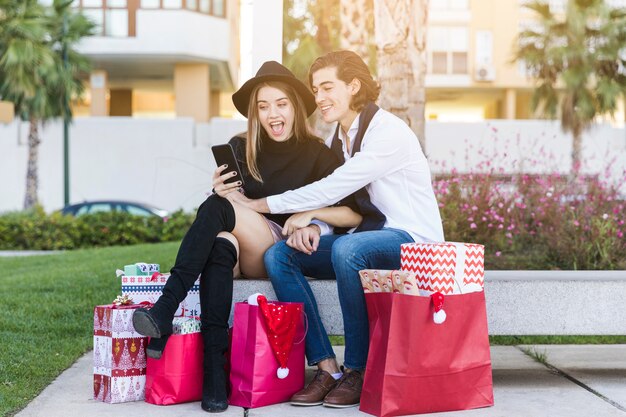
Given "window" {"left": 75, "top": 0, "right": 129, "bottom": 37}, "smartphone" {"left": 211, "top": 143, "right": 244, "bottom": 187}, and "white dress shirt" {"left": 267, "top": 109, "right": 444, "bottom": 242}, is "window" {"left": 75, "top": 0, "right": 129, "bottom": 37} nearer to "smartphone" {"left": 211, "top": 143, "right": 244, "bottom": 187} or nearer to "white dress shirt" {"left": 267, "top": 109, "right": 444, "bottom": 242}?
"smartphone" {"left": 211, "top": 143, "right": 244, "bottom": 187}

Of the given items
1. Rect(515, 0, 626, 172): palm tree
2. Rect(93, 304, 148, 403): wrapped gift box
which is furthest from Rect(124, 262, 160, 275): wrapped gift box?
Rect(515, 0, 626, 172): palm tree

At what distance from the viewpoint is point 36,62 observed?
79.9 ft

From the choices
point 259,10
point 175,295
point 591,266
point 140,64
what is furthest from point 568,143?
point 175,295

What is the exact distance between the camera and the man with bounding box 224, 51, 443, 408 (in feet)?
14.0

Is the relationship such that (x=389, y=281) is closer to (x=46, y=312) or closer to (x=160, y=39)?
(x=46, y=312)

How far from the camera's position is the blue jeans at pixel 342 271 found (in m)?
Result: 4.24

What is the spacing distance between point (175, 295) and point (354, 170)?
1.09 meters

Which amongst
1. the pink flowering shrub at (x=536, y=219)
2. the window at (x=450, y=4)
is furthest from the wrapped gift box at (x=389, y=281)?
the window at (x=450, y=4)

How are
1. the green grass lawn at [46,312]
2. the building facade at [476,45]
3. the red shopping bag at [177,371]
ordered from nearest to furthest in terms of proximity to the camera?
the red shopping bag at [177,371] → the green grass lawn at [46,312] → the building facade at [476,45]

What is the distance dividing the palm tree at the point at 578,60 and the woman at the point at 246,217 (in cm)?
2271

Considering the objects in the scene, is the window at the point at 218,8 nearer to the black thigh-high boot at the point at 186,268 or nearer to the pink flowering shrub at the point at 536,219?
the pink flowering shrub at the point at 536,219

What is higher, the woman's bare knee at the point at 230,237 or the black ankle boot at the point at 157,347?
the woman's bare knee at the point at 230,237

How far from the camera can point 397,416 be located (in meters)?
3.96

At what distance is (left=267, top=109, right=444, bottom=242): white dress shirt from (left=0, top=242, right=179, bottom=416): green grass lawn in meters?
1.70
